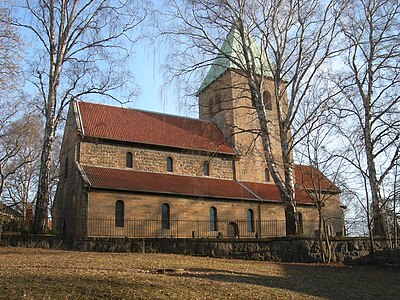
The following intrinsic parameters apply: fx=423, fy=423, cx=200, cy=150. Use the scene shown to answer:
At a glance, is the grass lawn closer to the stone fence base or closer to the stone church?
the stone fence base

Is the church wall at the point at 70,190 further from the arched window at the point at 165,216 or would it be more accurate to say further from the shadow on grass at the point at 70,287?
the shadow on grass at the point at 70,287

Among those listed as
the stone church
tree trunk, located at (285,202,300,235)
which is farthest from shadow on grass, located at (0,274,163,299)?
the stone church

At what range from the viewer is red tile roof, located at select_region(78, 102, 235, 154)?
90.2ft

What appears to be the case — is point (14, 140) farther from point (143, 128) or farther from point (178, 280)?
point (178, 280)

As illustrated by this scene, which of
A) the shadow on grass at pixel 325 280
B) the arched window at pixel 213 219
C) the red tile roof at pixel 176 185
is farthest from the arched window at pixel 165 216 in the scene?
the shadow on grass at pixel 325 280

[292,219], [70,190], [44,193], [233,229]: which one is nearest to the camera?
[292,219]

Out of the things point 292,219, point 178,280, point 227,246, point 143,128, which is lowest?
point 178,280

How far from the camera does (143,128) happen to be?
96.7 ft

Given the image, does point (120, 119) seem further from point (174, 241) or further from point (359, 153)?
point (359, 153)

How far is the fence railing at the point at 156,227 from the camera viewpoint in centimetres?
2330

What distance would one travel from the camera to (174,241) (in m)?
18.6

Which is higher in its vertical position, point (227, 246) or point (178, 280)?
point (227, 246)

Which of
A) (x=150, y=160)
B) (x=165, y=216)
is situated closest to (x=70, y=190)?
(x=150, y=160)

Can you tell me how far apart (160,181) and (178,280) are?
16.9 metres
